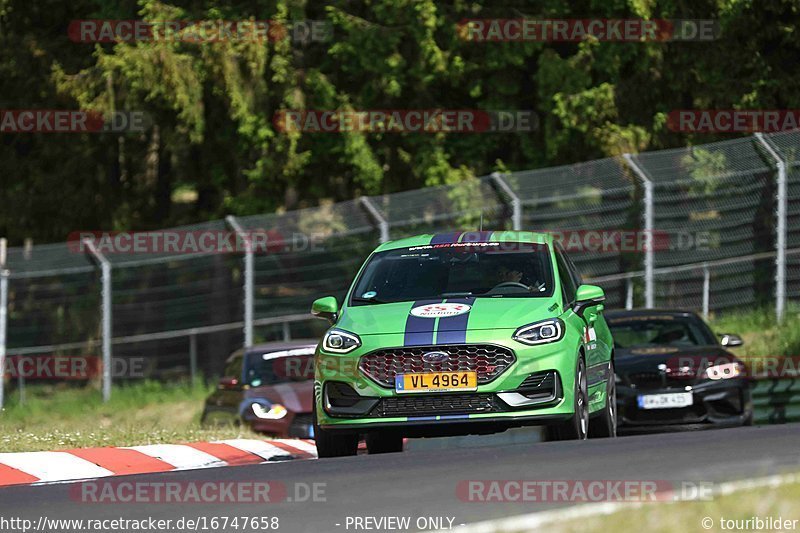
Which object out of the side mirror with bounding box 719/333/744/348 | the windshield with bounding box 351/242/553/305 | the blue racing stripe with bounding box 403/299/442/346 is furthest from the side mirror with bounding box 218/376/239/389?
the blue racing stripe with bounding box 403/299/442/346

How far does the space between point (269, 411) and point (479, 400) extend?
21.8 feet

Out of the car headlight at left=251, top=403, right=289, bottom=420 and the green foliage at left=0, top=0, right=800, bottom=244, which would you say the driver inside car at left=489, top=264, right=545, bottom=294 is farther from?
the green foliage at left=0, top=0, right=800, bottom=244

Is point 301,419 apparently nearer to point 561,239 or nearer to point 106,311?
point 561,239

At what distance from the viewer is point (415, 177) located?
32.5 m

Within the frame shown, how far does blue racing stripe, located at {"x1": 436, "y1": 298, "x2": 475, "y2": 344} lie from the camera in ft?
38.6

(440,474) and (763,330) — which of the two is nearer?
(440,474)

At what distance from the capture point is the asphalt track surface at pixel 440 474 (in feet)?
27.6

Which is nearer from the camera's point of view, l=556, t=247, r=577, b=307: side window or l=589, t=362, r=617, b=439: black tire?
l=556, t=247, r=577, b=307: side window

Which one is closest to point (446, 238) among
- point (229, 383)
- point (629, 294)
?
point (229, 383)

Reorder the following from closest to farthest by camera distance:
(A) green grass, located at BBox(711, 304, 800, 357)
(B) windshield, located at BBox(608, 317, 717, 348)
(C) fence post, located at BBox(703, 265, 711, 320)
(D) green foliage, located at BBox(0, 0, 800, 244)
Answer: (B) windshield, located at BBox(608, 317, 717, 348)
(A) green grass, located at BBox(711, 304, 800, 357)
(C) fence post, located at BBox(703, 265, 711, 320)
(D) green foliage, located at BBox(0, 0, 800, 244)

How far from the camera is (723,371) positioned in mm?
16234

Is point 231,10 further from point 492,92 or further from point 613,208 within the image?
point 613,208

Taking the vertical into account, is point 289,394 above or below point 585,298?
below

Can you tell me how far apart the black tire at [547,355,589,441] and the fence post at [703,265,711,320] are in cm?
1264
